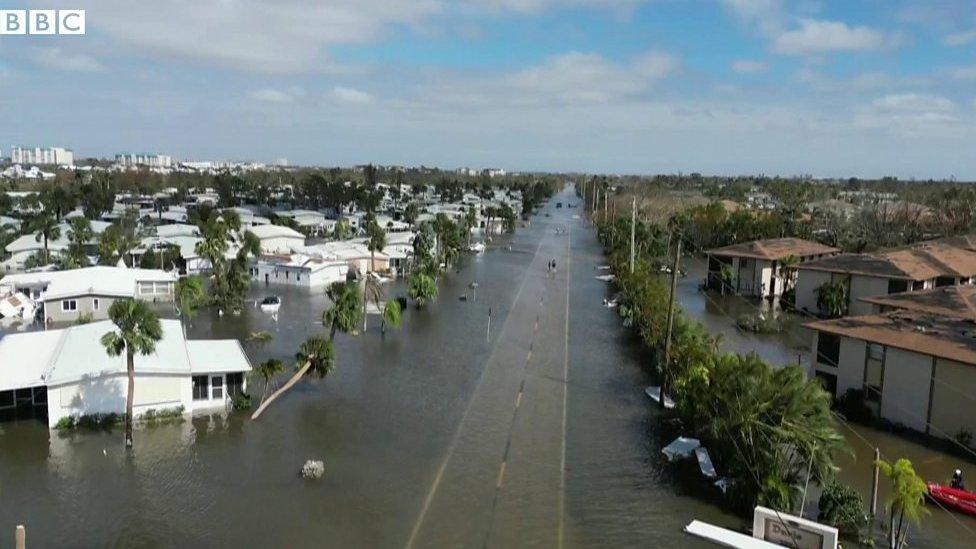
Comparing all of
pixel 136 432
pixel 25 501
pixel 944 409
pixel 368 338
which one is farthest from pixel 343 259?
pixel 944 409

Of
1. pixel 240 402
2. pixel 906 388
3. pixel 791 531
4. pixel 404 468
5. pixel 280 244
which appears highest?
pixel 280 244

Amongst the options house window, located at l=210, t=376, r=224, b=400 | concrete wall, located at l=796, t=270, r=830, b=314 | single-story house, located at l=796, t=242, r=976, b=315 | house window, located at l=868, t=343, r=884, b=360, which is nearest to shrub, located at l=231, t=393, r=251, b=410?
house window, located at l=210, t=376, r=224, b=400

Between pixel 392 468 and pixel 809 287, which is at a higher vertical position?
pixel 809 287

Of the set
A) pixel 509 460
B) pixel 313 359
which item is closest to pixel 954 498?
pixel 509 460

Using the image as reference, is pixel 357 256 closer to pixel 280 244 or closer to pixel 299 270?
pixel 299 270

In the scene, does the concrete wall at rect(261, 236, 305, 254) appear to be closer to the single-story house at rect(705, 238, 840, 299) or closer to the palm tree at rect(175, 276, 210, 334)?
the palm tree at rect(175, 276, 210, 334)

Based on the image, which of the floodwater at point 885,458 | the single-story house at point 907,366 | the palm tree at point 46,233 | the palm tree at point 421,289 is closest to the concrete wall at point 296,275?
the palm tree at point 421,289

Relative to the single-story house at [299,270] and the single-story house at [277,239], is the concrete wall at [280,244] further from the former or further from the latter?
the single-story house at [299,270]
